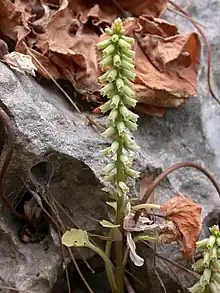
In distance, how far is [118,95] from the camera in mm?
1358

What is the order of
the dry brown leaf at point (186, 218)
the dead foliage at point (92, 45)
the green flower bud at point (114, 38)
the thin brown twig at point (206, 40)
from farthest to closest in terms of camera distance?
the thin brown twig at point (206, 40)
the dead foliage at point (92, 45)
the dry brown leaf at point (186, 218)
the green flower bud at point (114, 38)

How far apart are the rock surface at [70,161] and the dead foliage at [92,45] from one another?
75mm

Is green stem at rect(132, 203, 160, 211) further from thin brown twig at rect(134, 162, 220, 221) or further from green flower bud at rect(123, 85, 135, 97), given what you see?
green flower bud at rect(123, 85, 135, 97)

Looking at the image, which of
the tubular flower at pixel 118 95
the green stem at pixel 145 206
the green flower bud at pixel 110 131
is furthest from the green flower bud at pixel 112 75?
the green stem at pixel 145 206

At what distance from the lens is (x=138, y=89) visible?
5.47 feet

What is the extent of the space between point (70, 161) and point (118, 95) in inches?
10.1

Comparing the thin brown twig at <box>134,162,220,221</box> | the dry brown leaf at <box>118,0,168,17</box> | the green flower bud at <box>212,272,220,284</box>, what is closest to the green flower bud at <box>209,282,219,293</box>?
the green flower bud at <box>212,272,220,284</box>

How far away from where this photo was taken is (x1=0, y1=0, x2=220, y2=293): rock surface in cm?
149

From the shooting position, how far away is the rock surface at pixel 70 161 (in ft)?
4.89

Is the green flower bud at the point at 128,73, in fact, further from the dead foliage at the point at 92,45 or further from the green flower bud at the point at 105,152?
the dead foliage at the point at 92,45

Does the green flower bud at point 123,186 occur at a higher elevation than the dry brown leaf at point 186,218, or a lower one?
higher

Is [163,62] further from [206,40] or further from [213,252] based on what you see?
[213,252]

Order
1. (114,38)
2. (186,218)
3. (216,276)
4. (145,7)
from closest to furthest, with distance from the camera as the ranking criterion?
1. (114,38)
2. (216,276)
3. (186,218)
4. (145,7)

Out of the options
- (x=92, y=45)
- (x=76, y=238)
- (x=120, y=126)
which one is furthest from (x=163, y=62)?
(x=76, y=238)
